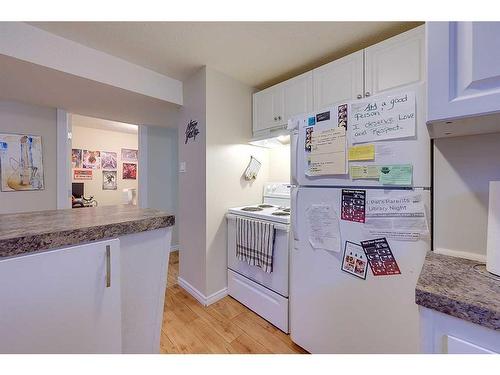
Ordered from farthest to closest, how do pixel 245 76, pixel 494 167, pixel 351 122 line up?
pixel 245 76
pixel 351 122
pixel 494 167

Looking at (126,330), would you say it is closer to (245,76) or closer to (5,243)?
(5,243)

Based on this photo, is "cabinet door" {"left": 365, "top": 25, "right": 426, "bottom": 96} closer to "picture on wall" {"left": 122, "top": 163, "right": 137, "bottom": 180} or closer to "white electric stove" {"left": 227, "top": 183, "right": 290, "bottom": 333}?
"white electric stove" {"left": 227, "top": 183, "right": 290, "bottom": 333}

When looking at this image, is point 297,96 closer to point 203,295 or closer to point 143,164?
point 203,295

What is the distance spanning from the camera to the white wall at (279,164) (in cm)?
244

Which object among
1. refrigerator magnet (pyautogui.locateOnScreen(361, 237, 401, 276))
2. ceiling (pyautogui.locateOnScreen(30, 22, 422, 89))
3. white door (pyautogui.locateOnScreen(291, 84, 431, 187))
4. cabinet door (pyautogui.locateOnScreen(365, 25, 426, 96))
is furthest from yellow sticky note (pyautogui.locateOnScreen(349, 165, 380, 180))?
ceiling (pyautogui.locateOnScreen(30, 22, 422, 89))

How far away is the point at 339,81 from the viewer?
169cm

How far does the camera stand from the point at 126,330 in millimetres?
914

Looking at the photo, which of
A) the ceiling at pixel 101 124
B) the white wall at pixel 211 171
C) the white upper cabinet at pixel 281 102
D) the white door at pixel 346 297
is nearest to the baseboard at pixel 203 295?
the white wall at pixel 211 171

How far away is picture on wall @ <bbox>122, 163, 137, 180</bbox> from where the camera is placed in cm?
493

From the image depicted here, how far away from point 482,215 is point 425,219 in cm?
17

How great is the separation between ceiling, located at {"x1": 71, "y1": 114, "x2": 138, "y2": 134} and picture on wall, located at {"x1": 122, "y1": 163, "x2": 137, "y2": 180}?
77 centimetres

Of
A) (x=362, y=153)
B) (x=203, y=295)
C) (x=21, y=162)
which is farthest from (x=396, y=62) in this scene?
(x=21, y=162)

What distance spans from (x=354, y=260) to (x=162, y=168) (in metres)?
3.21
